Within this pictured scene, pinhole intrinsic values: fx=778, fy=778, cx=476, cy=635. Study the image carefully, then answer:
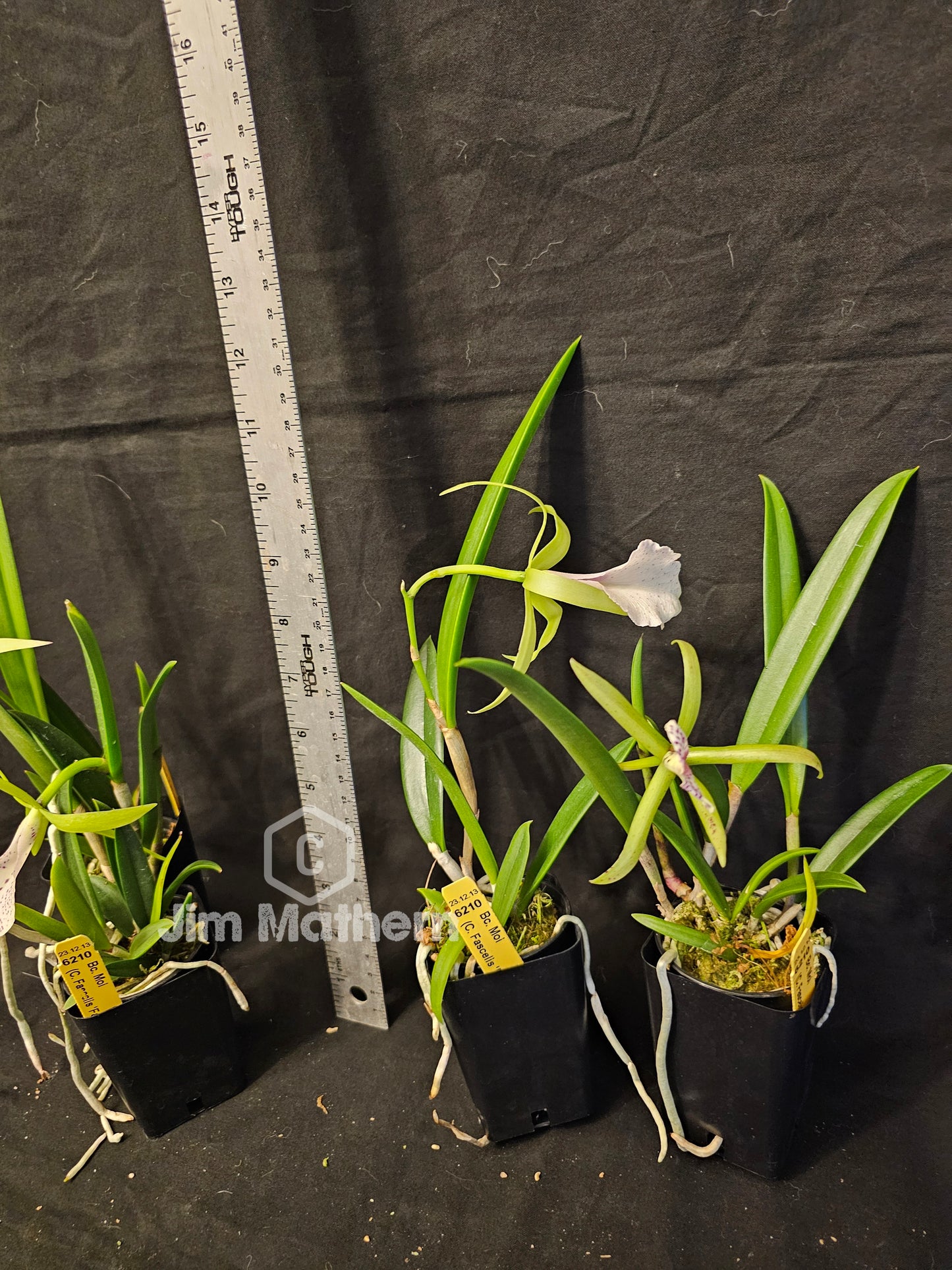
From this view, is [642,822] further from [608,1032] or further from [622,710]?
[608,1032]

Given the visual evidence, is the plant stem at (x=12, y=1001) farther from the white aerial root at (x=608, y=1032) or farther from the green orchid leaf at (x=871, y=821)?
the green orchid leaf at (x=871, y=821)

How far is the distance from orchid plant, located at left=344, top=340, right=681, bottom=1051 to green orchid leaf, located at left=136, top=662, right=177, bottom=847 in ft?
0.93

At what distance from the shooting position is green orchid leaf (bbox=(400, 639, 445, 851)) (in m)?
1.01

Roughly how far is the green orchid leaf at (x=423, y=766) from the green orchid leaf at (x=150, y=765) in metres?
0.31

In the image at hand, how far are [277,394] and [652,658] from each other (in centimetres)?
60

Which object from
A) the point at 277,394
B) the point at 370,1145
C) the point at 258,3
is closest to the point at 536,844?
the point at 370,1145

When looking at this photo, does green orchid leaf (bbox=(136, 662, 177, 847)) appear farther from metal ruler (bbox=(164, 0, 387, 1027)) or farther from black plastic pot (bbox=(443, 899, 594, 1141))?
black plastic pot (bbox=(443, 899, 594, 1141))

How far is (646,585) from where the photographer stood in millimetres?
738

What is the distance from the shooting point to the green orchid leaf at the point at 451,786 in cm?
87

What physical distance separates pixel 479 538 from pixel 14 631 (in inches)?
24.2

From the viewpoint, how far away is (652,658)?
1.07 metres

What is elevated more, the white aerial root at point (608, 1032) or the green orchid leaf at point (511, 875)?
the green orchid leaf at point (511, 875)

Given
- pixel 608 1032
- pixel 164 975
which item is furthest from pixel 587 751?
pixel 164 975

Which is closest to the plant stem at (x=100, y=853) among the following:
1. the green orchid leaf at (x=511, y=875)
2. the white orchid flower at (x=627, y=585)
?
the green orchid leaf at (x=511, y=875)
